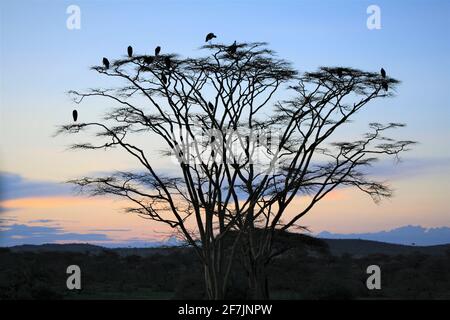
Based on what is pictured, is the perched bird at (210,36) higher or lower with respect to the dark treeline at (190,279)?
higher

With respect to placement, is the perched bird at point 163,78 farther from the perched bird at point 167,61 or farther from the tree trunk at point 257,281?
the tree trunk at point 257,281

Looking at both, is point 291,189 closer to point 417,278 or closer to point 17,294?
point 17,294

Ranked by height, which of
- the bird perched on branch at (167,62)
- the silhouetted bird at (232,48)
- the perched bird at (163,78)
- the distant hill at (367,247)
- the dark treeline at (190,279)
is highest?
the silhouetted bird at (232,48)

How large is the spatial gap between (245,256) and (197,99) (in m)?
5.58

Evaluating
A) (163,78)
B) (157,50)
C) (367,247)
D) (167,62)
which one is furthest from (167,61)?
(367,247)

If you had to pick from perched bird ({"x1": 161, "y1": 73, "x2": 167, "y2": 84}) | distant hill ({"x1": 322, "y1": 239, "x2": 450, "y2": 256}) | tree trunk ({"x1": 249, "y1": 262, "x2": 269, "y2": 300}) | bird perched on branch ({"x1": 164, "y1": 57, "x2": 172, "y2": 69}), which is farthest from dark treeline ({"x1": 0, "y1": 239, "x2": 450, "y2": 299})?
distant hill ({"x1": 322, "y1": 239, "x2": 450, "y2": 256})

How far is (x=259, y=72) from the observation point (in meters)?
23.7

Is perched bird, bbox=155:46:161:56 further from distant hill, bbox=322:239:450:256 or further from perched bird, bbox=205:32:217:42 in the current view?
distant hill, bbox=322:239:450:256

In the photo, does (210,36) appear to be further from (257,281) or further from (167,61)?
(257,281)

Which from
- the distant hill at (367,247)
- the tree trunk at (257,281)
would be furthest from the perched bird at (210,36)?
the distant hill at (367,247)

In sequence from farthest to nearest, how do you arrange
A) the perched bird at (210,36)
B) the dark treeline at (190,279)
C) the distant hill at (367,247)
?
the distant hill at (367,247)
the dark treeline at (190,279)
the perched bird at (210,36)

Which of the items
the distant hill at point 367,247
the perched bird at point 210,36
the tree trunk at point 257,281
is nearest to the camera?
the perched bird at point 210,36

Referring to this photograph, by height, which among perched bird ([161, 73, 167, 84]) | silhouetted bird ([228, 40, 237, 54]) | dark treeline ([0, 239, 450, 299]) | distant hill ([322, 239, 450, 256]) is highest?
silhouetted bird ([228, 40, 237, 54])
